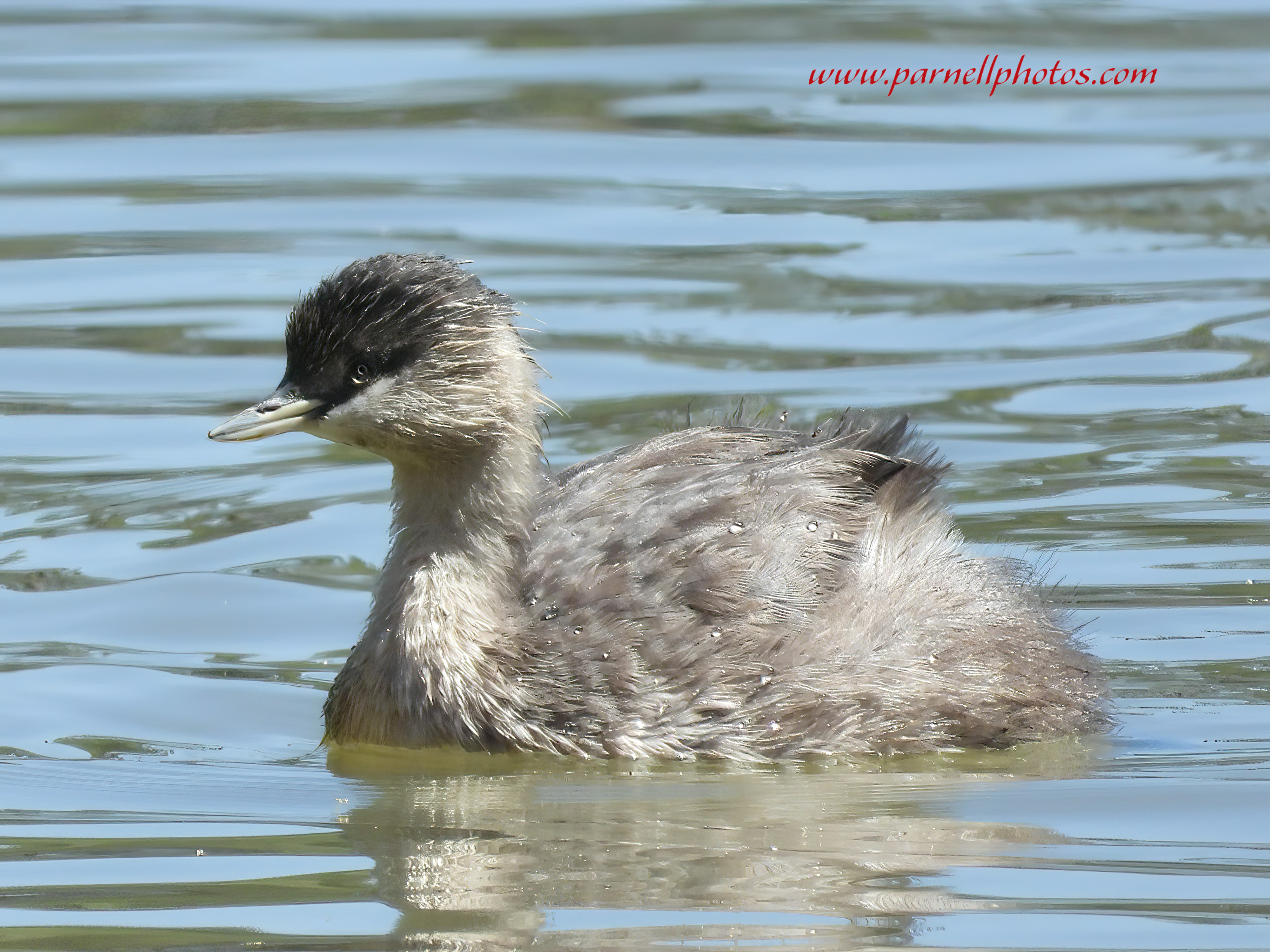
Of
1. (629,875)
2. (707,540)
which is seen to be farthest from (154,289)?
(629,875)

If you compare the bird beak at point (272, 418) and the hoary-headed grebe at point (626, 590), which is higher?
the bird beak at point (272, 418)

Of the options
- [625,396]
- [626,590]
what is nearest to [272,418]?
[626,590]

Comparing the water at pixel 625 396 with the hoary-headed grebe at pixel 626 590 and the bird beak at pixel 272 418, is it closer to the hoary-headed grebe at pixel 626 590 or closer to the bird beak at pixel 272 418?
the hoary-headed grebe at pixel 626 590

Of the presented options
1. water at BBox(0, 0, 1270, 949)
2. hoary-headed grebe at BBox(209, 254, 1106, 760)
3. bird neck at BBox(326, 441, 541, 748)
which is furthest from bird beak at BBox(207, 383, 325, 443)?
water at BBox(0, 0, 1270, 949)

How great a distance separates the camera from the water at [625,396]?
21.0ft

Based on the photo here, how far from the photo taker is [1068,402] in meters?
11.4

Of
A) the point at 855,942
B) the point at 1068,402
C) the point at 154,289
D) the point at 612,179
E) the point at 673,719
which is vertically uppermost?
the point at 612,179

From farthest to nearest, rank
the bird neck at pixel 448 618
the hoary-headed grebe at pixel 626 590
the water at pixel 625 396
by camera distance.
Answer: the bird neck at pixel 448 618 < the hoary-headed grebe at pixel 626 590 < the water at pixel 625 396

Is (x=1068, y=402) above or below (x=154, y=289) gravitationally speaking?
below

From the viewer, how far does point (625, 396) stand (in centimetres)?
1177

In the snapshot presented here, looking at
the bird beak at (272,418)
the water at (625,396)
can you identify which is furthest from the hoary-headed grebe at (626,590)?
the water at (625,396)

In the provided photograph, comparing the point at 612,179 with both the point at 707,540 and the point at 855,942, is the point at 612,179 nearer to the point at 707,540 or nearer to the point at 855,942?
the point at 707,540

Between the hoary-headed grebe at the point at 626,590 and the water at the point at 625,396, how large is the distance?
0.47 ft

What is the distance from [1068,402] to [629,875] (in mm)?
5660
